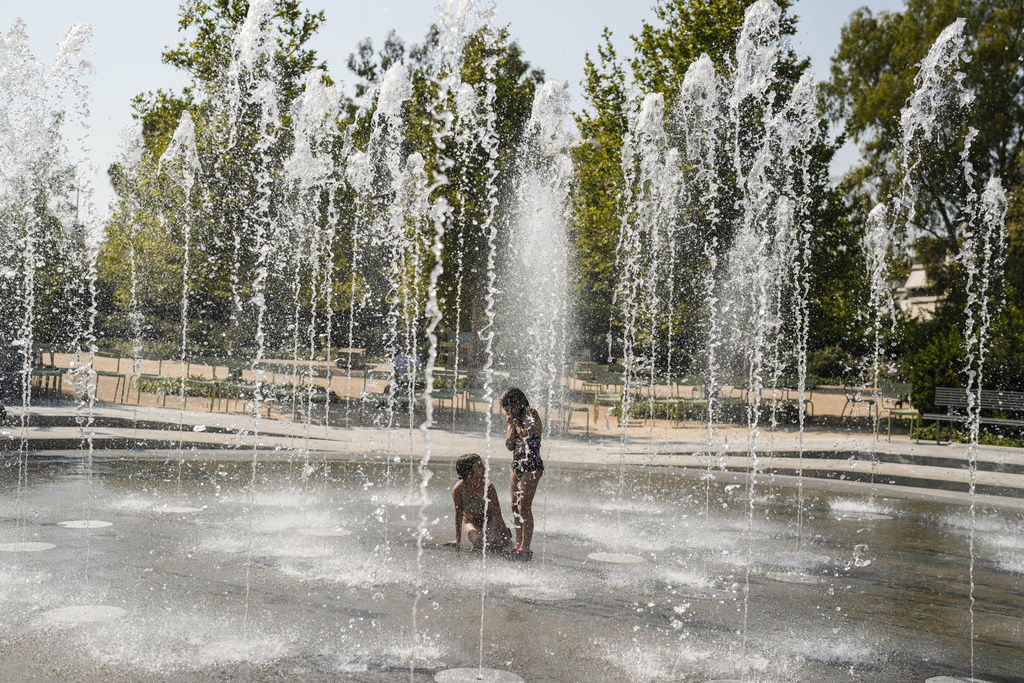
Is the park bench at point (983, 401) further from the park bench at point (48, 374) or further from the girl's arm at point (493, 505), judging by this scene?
the park bench at point (48, 374)

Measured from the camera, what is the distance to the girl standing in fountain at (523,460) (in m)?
7.30

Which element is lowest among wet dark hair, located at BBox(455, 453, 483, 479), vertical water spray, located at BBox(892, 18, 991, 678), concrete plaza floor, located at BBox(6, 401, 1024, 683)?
concrete plaza floor, located at BBox(6, 401, 1024, 683)

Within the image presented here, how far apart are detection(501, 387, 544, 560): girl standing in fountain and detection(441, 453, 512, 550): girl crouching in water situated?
184mm

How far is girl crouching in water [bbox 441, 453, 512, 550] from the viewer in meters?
7.45

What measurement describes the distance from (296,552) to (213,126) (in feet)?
62.0

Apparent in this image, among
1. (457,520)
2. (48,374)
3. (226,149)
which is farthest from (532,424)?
(226,149)

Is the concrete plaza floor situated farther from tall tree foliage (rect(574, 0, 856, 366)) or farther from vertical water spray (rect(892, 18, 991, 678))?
vertical water spray (rect(892, 18, 991, 678))

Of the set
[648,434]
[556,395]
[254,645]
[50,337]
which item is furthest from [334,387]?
[254,645]

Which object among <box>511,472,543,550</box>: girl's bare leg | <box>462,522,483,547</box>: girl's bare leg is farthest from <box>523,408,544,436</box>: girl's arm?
<box>462,522,483,547</box>: girl's bare leg

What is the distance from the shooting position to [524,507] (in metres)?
7.34

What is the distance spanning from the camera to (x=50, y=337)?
90.1 ft

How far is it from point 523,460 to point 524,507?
36cm

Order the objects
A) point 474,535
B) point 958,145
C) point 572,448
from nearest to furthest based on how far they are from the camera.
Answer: point 474,535, point 572,448, point 958,145

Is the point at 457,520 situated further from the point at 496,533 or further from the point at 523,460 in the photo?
the point at 523,460
